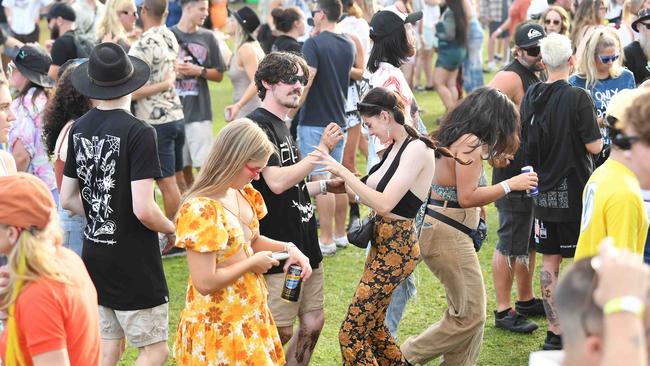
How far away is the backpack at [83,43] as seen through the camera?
Answer: 8.79m

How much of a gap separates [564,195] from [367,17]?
5.73m

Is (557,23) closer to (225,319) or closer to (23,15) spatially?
(225,319)

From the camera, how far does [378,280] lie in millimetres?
5211

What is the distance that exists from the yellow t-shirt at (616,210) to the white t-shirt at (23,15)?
12810 millimetres

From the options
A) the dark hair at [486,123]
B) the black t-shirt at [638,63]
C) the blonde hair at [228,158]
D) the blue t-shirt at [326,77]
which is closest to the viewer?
the blonde hair at [228,158]

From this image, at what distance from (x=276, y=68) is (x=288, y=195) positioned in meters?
0.73

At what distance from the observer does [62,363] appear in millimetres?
3197

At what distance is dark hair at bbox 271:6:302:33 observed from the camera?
901 centimetres

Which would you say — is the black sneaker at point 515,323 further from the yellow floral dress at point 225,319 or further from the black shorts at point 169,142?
the black shorts at point 169,142

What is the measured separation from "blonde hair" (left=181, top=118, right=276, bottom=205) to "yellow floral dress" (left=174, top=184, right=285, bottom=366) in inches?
3.8

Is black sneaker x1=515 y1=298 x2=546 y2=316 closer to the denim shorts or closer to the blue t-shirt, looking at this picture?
the denim shorts

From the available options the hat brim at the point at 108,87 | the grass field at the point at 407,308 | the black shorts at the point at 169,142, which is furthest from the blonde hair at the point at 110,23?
the hat brim at the point at 108,87

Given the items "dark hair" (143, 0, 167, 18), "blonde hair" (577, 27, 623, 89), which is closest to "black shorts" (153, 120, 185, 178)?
"dark hair" (143, 0, 167, 18)

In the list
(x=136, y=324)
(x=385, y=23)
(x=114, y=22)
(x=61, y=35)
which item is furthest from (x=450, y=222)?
(x=61, y=35)
